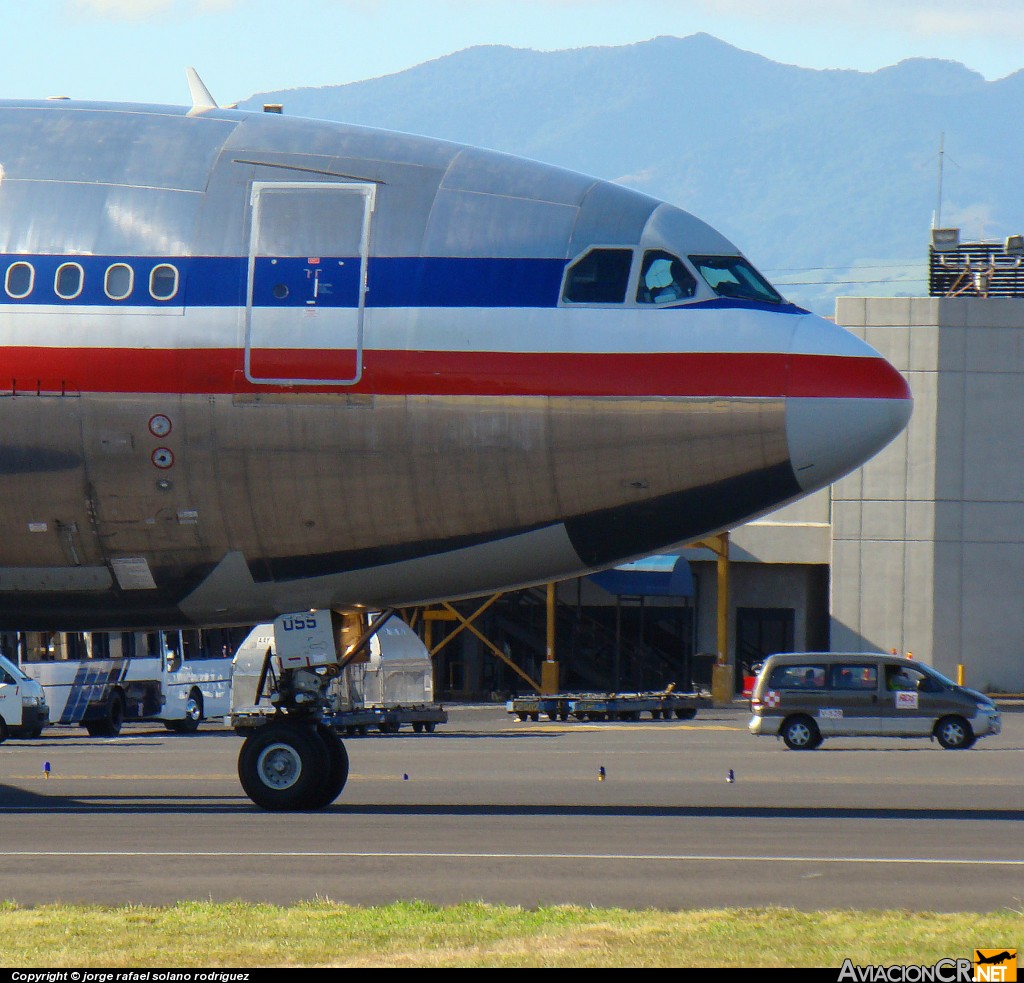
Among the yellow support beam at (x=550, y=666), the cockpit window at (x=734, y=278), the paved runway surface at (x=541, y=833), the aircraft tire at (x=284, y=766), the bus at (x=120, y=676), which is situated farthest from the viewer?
the yellow support beam at (x=550, y=666)

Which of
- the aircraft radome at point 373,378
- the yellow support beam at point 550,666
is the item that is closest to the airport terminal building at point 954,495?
the yellow support beam at point 550,666

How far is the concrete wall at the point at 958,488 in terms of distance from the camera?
186 feet

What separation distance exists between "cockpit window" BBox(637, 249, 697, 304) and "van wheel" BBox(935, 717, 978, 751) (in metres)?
19.8

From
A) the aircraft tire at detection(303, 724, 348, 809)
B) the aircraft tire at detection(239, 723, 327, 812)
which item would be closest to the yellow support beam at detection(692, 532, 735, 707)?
the aircraft tire at detection(303, 724, 348, 809)

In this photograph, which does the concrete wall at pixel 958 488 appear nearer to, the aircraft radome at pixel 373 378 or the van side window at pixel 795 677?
the van side window at pixel 795 677

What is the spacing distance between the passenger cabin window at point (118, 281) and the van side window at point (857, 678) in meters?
20.9

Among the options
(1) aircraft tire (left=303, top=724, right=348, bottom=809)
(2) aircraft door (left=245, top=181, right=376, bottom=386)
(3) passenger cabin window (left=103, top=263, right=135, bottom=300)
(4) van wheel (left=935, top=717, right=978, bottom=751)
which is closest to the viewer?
(2) aircraft door (left=245, top=181, right=376, bottom=386)

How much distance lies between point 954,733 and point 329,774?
1939 cm

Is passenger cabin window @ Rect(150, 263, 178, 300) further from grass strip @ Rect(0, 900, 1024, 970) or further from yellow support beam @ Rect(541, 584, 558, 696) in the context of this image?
yellow support beam @ Rect(541, 584, 558, 696)

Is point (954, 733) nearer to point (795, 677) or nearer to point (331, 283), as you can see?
point (795, 677)

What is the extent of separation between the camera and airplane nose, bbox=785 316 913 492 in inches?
582

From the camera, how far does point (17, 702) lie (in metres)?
34.1

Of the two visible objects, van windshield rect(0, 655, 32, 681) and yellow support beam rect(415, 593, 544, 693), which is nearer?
van windshield rect(0, 655, 32, 681)

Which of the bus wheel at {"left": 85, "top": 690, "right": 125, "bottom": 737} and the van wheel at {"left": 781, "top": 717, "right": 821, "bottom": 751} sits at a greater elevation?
the van wheel at {"left": 781, "top": 717, "right": 821, "bottom": 751}
